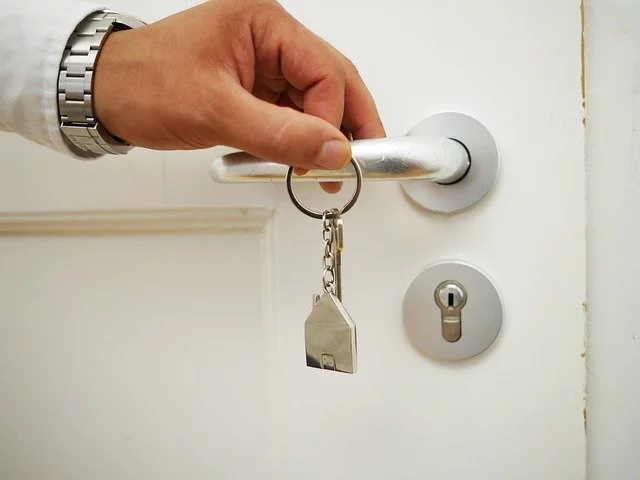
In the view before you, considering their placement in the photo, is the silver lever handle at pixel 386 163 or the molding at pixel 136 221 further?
the molding at pixel 136 221

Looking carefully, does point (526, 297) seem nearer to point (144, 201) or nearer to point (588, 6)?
point (588, 6)

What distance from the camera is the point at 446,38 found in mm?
313

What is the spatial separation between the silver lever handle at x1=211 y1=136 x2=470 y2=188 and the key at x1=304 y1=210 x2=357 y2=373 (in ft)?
0.10

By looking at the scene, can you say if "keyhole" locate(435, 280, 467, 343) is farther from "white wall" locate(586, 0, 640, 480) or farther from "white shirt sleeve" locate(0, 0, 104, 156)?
"white shirt sleeve" locate(0, 0, 104, 156)

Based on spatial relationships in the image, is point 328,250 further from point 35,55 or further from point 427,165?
point 35,55

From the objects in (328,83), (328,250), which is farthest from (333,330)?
(328,83)

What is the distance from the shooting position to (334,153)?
0.26 metres

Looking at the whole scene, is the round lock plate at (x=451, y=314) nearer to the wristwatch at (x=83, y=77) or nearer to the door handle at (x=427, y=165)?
the door handle at (x=427, y=165)

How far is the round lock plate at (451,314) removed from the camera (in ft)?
1.03

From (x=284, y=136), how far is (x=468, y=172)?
12cm

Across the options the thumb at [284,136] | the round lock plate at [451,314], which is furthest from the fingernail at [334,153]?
the round lock plate at [451,314]

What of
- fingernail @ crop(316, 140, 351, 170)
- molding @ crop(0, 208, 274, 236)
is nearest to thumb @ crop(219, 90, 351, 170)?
fingernail @ crop(316, 140, 351, 170)

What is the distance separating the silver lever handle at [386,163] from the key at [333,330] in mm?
32

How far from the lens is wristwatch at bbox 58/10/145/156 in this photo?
300mm
